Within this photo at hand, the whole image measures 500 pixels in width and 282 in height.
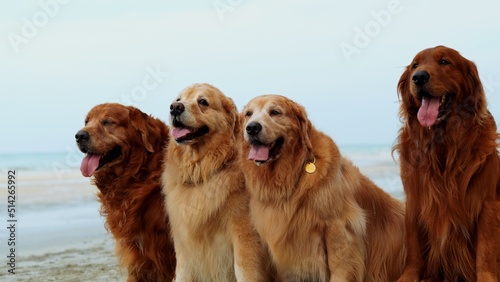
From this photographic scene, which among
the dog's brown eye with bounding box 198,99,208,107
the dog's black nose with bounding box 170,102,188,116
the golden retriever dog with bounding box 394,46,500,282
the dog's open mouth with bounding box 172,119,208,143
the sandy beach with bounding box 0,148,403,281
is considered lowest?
the sandy beach with bounding box 0,148,403,281

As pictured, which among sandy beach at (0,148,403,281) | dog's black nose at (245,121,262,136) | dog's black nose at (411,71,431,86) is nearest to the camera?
dog's black nose at (411,71,431,86)

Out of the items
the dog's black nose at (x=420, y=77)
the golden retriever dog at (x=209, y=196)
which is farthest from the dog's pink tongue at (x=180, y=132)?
the dog's black nose at (x=420, y=77)

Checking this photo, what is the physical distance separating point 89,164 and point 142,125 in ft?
2.03

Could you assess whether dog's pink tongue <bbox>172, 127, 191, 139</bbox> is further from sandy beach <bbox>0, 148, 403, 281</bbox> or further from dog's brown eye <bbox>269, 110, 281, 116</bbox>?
sandy beach <bbox>0, 148, 403, 281</bbox>

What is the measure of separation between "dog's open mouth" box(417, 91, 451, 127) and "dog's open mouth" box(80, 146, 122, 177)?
2.86 meters

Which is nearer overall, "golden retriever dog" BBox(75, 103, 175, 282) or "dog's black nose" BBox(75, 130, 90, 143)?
"dog's black nose" BBox(75, 130, 90, 143)

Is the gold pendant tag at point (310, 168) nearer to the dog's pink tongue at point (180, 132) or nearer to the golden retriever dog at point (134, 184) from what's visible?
the dog's pink tongue at point (180, 132)

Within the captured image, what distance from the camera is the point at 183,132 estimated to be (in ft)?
20.1

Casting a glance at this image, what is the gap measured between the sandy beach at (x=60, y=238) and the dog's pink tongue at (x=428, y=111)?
0.78 m

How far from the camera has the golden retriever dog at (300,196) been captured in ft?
19.2

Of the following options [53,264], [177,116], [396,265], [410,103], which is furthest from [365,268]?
[53,264]

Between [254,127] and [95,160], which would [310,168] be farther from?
[95,160]

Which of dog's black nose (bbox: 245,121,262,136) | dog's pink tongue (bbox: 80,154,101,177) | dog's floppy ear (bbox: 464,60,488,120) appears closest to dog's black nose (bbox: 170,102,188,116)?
dog's black nose (bbox: 245,121,262,136)

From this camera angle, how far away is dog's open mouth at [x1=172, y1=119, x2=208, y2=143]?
6117 millimetres
